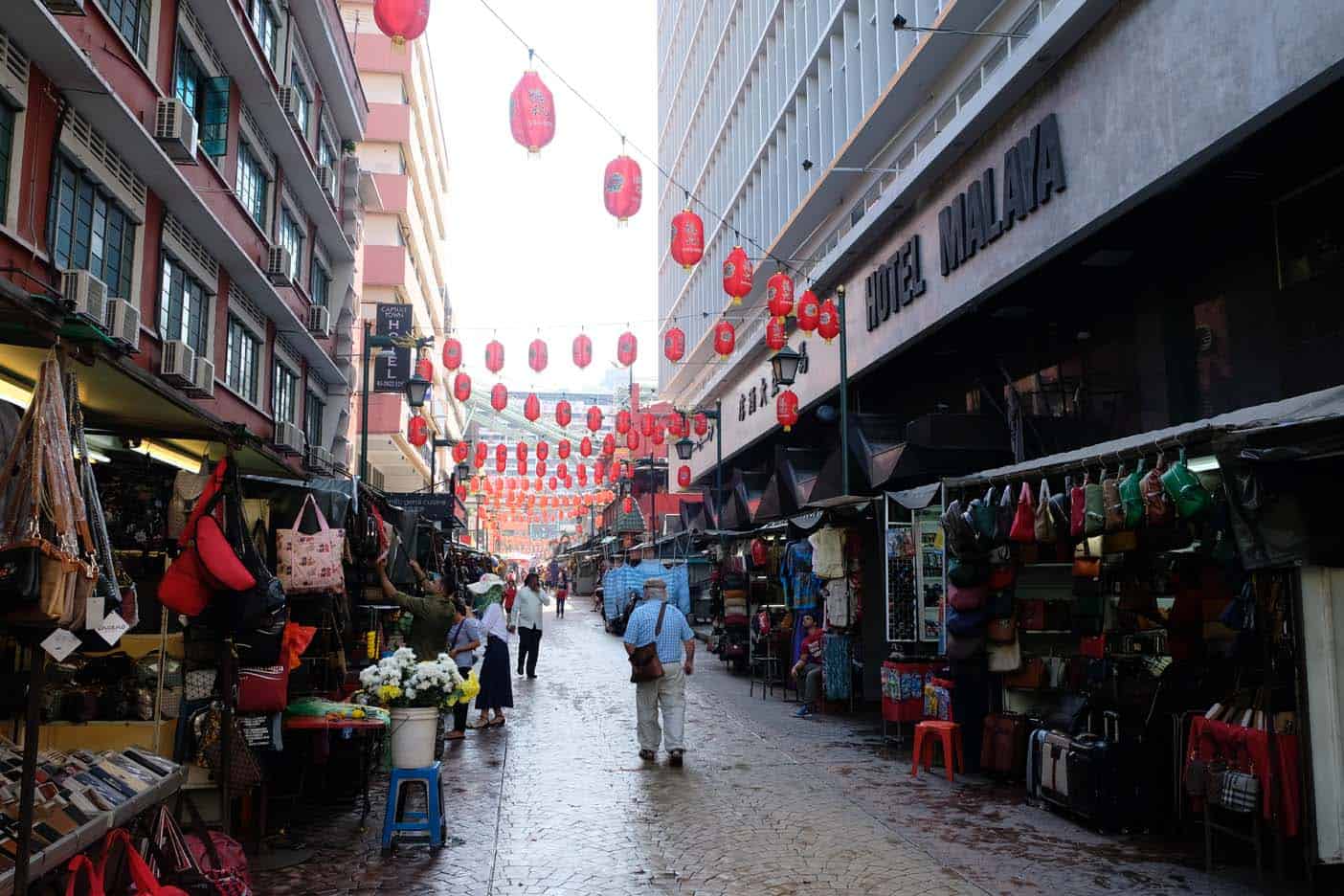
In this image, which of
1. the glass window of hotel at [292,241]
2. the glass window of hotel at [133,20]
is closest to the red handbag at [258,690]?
the glass window of hotel at [133,20]

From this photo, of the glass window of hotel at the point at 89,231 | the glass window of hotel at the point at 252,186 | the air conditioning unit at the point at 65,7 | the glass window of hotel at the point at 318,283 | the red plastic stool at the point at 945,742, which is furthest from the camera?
the glass window of hotel at the point at 318,283

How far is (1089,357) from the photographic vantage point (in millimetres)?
14320

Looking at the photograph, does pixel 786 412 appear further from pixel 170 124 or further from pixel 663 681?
pixel 170 124

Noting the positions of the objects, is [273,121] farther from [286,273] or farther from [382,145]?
[382,145]

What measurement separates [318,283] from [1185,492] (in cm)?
2514

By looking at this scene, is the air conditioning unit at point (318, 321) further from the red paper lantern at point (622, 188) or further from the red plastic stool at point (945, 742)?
the red plastic stool at point (945, 742)

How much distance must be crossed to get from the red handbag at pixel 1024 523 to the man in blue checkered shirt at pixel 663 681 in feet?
12.6

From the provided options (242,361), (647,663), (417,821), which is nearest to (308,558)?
(417,821)

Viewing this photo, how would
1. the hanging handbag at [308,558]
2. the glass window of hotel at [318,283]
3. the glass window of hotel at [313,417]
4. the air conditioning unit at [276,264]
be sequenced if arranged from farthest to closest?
the glass window of hotel at [313,417] → the glass window of hotel at [318,283] → the air conditioning unit at [276,264] → the hanging handbag at [308,558]

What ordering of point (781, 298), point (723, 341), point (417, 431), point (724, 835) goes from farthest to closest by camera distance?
point (417, 431) → point (723, 341) → point (781, 298) → point (724, 835)

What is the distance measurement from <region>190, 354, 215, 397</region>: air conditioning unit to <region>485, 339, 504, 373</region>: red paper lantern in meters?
9.88

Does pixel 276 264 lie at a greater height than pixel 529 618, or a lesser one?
greater

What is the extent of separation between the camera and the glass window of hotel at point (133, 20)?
13532 millimetres

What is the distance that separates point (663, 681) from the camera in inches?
456
